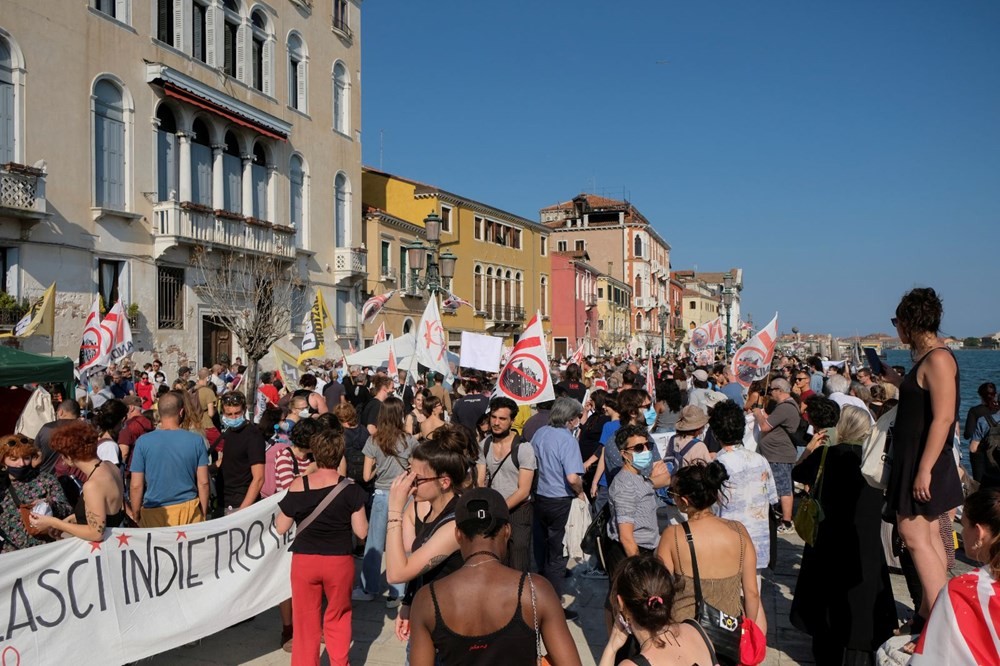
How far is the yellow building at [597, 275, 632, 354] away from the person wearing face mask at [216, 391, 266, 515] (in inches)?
2444

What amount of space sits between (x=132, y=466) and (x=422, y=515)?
116 inches

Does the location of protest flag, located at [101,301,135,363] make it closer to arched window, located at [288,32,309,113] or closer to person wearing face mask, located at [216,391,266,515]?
person wearing face mask, located at [216,391,266,515]

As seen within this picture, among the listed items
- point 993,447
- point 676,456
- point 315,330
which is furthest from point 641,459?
point 315,330

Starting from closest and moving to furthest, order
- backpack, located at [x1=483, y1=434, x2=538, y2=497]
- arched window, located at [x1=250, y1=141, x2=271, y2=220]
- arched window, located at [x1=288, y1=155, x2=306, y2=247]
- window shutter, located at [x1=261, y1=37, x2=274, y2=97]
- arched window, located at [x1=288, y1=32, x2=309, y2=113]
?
backpack, located at [x1=483, y1=434, x2=538, y2=497] → arched window, located at [x1=250, y1=141, x2=271, y2=220] → window shutter, located at [x1=261, y1=37, x2=274, y2=97] → arched window, located at [x1=288, y1=32, x2=309, y2=113] → arched window, located at [x1=288, y1=155, x2=306, y2=247]

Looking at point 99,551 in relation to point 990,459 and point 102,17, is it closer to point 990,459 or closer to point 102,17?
point 990,459

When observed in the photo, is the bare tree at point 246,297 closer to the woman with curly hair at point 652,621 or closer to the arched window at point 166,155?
the arched window at point 166,155

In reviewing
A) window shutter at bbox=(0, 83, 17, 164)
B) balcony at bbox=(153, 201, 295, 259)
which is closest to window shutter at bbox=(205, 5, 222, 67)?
balcony at bbox=(153, 201, 295, 259)

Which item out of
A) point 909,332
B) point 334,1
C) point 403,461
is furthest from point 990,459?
point 334,1

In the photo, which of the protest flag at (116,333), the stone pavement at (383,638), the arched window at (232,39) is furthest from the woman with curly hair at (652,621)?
the arched window at (232,39)

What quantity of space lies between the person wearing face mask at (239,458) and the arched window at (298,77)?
961 inches

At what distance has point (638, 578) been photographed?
10.2 feet

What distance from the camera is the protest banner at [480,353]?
14.2m

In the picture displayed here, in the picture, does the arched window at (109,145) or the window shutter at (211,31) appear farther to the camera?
the window shutter at (211,31)

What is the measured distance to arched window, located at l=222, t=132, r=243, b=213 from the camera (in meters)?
26.0
